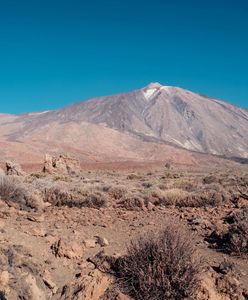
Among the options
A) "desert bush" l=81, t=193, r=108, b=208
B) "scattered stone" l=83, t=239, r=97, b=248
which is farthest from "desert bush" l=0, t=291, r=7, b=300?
"desert bush" l=81, t=193, r=108, b=208

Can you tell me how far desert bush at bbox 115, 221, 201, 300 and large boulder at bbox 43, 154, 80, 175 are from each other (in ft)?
86.3

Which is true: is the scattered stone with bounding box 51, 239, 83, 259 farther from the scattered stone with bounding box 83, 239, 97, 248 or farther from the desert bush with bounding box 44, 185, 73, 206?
the desert bush with bounding box 44, 185, 73, 206

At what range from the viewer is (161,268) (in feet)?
16.9

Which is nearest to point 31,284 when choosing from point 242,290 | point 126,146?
point 242,290

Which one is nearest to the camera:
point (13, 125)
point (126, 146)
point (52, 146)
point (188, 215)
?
point (188, 215)

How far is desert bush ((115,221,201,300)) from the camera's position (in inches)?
198

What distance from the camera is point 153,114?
194 metres

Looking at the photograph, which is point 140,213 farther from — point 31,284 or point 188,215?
point 31,284

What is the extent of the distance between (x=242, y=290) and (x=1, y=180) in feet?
26.3

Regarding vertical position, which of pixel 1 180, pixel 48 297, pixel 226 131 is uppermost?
pixel 226 131

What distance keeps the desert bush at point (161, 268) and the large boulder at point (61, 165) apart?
26310mm

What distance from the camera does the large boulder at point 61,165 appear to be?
104 ft

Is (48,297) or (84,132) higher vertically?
(84,132)

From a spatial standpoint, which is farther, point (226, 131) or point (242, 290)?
point (226, 131)
